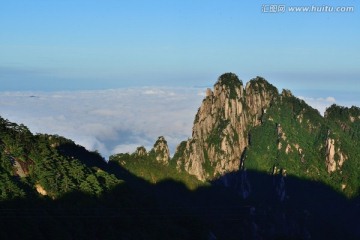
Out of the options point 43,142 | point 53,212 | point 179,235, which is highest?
point 43,142

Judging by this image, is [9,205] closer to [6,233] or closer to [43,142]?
[6,233]

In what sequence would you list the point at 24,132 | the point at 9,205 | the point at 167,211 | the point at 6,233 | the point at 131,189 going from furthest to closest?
the point at 167,211
the point at 131,189
the point at 24,132
the point at 9,205
the point at 6,233

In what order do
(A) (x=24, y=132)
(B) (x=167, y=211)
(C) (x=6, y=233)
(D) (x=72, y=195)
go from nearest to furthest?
(C) (x=6, y=233), (D) (x=72, y=195), (A) (x=24, y=132), (B) (x=167, y=211)

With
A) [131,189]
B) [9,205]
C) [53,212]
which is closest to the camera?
[9,205]

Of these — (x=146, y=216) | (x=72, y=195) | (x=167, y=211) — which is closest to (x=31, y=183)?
(x=72, y=195)

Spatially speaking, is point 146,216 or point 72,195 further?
point 146,216

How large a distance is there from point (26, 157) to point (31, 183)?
13.0 m

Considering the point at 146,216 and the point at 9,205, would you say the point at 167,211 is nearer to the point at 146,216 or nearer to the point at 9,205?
the point at 146,216

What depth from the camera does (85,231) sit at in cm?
12756

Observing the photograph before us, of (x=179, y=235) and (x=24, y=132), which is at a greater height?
(x=24, y=132)

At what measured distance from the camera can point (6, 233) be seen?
341ft

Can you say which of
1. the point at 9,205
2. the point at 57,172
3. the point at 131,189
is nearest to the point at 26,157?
the point at 57,172

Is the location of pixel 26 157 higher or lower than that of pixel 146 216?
higher

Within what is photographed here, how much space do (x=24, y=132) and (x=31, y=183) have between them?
32563 millimetres
